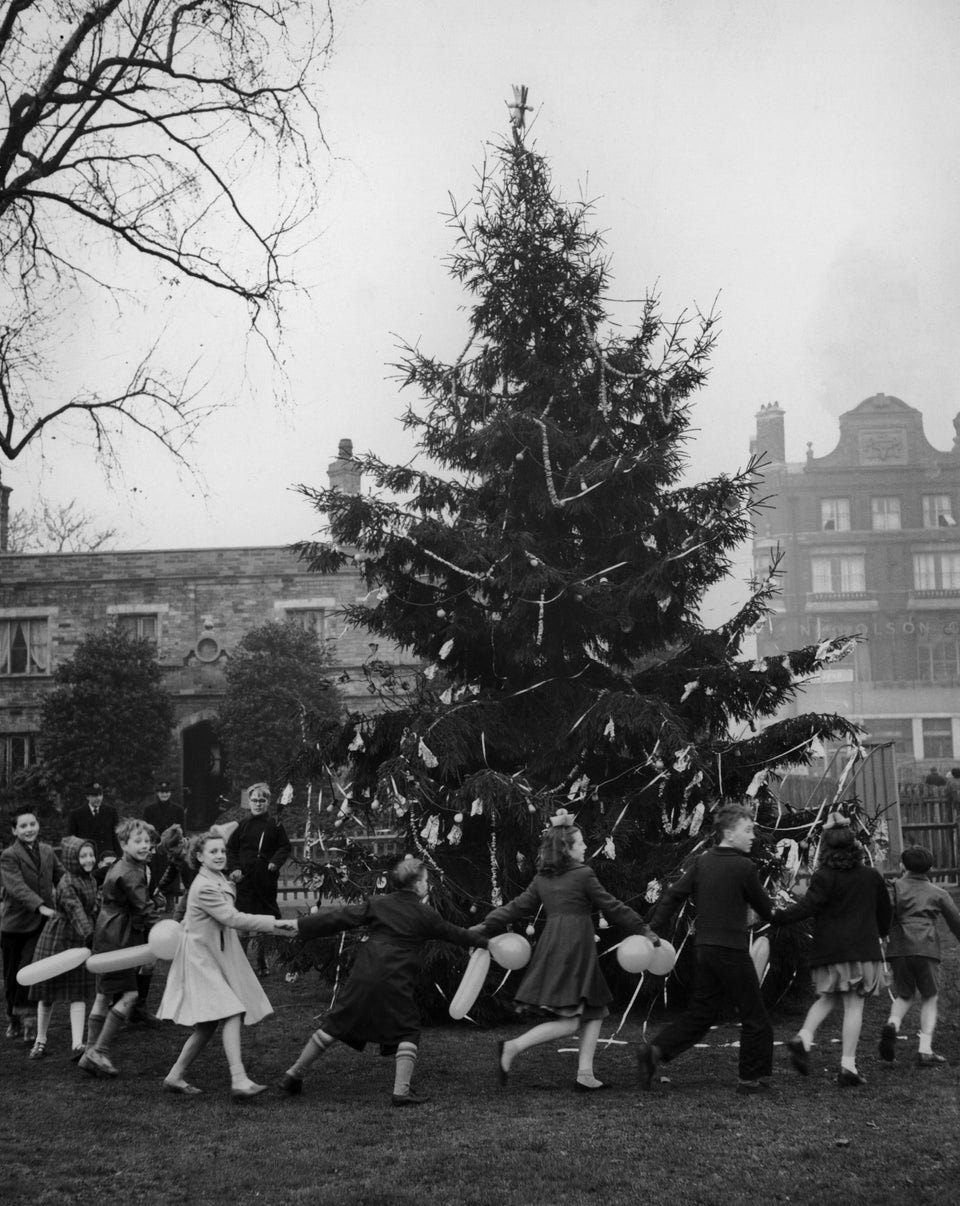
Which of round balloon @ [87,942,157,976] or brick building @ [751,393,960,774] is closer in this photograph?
round balloon @ [87,942,157,976]

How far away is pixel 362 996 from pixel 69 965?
203cm

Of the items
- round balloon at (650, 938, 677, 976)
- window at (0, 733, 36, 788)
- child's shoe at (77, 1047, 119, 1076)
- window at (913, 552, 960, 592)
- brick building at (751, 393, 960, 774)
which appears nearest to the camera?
round balloon at (650, 938, 677, 976)

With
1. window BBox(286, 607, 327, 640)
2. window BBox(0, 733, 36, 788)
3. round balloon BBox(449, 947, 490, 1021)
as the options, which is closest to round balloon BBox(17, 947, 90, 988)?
round balloon BBox(449, 947, 490, 1021)

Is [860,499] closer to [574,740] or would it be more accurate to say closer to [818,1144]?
[574,740]

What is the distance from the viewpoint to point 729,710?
11602mm

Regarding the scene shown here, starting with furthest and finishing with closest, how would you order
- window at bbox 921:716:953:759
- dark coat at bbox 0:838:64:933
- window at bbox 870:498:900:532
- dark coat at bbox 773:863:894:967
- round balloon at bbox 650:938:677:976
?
window at bbox 870:498:900:532
window at bbox 921:716:953:759
dark coat at bbox 0:838:64:933
dark coat at bbox 773:863:894:967
round balloon at bbox 650:938:677:976

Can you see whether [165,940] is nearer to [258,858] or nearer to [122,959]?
[122,959]

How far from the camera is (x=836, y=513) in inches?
2810

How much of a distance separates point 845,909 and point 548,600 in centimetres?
354

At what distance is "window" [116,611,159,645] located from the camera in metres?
38.8

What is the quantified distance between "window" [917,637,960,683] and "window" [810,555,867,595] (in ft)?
14.3

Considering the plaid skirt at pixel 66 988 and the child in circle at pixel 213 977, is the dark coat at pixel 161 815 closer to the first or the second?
the plaid skirt at pixel 66 988

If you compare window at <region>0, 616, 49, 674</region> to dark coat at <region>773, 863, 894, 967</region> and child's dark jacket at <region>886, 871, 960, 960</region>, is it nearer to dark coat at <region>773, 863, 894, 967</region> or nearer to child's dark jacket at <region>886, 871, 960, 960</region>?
child's dark jacket at <region>886, 871, 960, 960</region>

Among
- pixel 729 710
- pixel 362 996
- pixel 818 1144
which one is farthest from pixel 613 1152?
pixel 729 710
